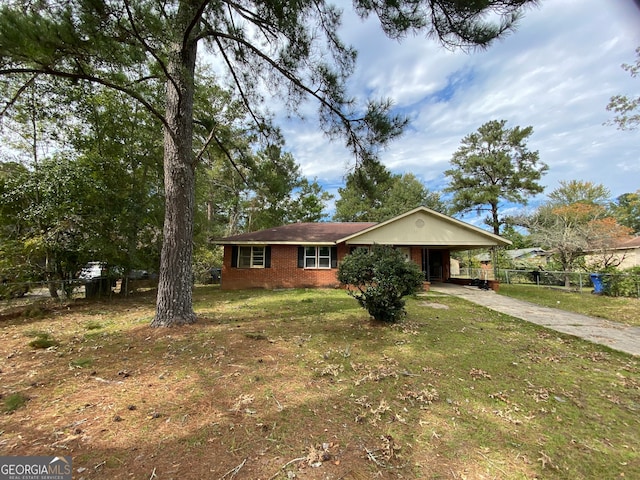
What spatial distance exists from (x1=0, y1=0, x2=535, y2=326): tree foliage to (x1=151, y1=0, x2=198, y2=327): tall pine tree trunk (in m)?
0.02

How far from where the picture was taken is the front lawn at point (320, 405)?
206 centimetres

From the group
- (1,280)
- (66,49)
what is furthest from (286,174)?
(1,280)

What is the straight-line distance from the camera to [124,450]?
2121 millimetres

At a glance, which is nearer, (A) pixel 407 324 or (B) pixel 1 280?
(A) pixel 407 324

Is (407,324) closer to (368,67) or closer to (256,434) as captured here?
(256,434)

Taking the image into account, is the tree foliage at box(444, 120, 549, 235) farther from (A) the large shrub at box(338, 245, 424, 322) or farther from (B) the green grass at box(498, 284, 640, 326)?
(A) the large shrub at box(338, 245, 424, 322)

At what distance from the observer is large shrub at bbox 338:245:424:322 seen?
18.2 ft

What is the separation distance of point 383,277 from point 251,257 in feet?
33.3

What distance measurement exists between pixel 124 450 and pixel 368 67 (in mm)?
7306

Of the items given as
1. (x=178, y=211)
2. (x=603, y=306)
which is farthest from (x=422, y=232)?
(x=178, y=211)

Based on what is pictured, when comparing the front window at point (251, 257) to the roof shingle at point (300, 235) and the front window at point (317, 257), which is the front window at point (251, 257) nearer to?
the roof shingle at point (300, 235)

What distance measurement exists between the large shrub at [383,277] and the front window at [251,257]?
9.01m

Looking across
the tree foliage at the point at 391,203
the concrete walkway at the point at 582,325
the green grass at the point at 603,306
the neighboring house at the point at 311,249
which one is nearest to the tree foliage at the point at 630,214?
the tree foliage at the point at 391,203

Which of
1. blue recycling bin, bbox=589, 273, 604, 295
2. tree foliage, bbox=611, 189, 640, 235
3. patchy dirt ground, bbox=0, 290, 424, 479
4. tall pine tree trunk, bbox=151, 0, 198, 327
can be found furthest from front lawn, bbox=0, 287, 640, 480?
tree foliage, bbox=611, 189, 640, 235
